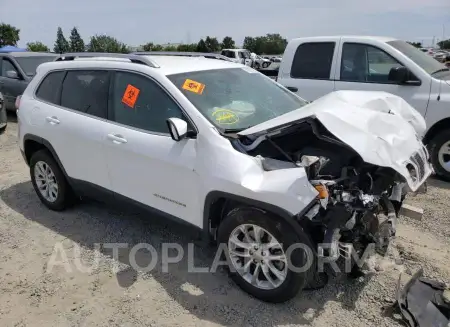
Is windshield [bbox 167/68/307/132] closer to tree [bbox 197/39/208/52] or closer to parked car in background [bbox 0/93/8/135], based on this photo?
parked car in background [bbox 0/93/8/135]

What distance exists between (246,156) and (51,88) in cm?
268

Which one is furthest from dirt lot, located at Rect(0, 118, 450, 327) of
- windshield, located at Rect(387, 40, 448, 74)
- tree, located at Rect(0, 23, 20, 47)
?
tree, located at Rect(0, 23, 20, 47)

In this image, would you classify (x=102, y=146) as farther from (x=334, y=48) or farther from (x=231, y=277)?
(x=334, y=48)

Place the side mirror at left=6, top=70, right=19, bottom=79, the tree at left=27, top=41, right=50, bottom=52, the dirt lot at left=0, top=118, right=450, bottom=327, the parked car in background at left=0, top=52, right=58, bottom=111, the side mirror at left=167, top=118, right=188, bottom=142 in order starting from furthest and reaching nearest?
the tree at left=27, top=41, right=50, bottom=52
the parked car in background at left=0, top=52, right=58, bottom=111
the side mirror at left=6, top=70, right=19, bottom=79
the side mirror at left=167, top=118, right=188, bottom=142
the dirt lot at left=0, top=118, right=450, bottom=327

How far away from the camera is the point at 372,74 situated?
19.1ft

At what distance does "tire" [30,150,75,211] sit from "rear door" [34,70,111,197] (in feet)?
0.77

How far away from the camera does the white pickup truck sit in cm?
544

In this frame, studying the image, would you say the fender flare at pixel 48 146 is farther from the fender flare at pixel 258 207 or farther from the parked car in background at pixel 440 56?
the parked car in background at pixel 440 56

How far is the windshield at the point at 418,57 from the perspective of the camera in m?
5.67

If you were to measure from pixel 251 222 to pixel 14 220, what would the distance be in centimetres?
307

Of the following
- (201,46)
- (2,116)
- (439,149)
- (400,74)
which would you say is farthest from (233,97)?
(201,46)

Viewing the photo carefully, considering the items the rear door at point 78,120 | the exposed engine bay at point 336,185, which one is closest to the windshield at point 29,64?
the rear door at point 78,120

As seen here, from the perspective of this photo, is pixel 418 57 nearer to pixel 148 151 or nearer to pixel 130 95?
pixel 130 95

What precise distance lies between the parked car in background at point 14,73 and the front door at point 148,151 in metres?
7.15
